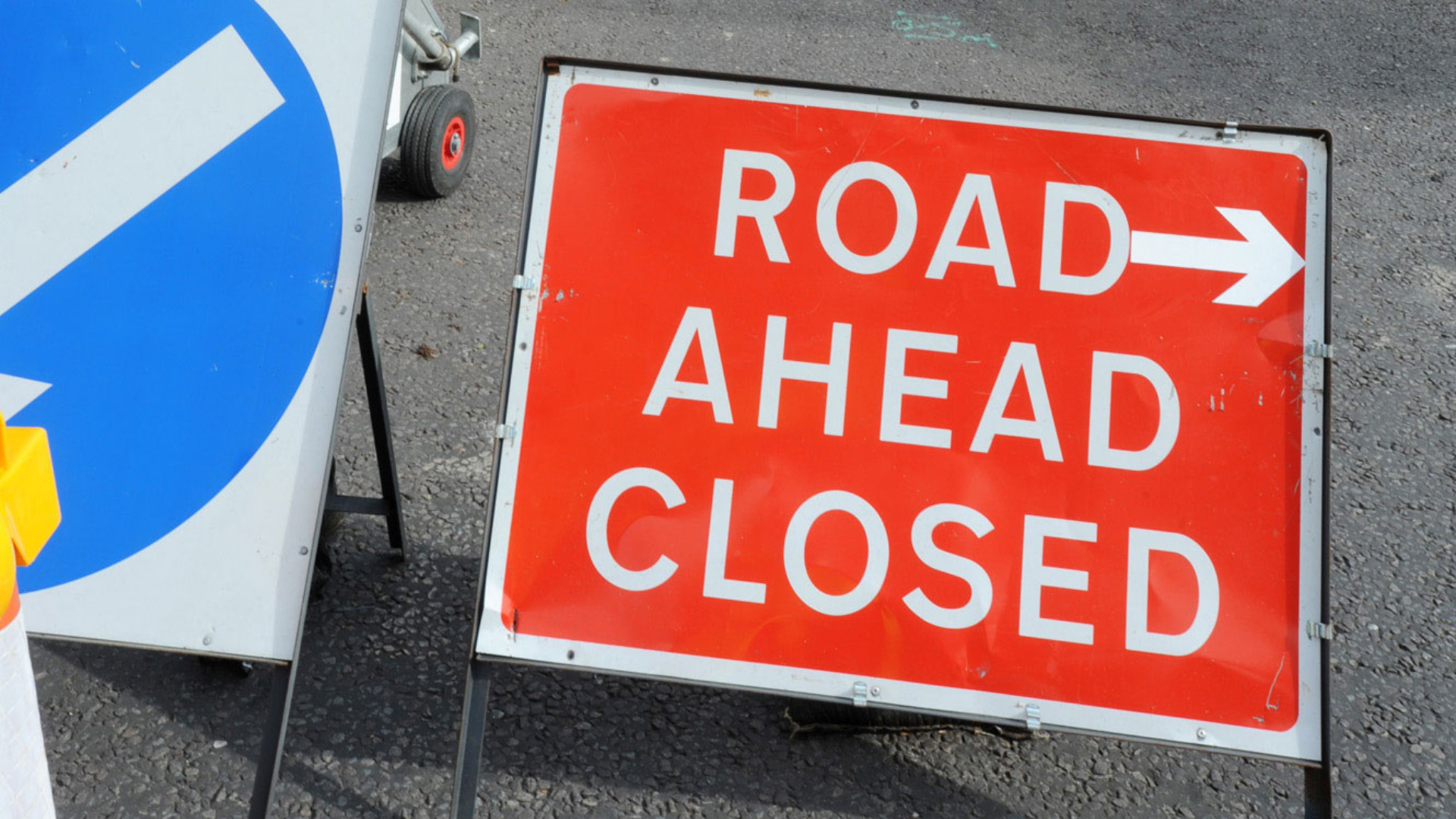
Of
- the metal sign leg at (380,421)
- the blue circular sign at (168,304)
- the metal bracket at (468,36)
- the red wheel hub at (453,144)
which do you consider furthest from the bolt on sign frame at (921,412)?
the metal bracket at (468,36)

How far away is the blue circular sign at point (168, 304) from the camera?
187cm

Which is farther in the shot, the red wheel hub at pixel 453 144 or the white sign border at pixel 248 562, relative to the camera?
the red wheel hub at pixel 453 144

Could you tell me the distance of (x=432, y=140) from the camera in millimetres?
3926

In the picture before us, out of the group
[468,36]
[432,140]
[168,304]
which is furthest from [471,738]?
[468,36]

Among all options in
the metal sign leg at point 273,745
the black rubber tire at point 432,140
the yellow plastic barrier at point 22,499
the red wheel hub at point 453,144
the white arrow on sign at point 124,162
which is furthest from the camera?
the red wheel hub at point 453,144

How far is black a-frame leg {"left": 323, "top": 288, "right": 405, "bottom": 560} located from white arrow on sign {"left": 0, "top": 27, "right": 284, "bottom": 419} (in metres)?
0.43

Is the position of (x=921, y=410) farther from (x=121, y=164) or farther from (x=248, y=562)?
(x=121, y=164)

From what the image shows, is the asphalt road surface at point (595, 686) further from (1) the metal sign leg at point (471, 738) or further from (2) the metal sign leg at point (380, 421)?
(1) the metal sign leg at point (471, 738)

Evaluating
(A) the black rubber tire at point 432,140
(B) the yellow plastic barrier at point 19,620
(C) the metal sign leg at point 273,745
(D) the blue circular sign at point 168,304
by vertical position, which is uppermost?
(A) the black rubber tire at point 432,140

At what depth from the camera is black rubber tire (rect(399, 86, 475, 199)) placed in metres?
3.91

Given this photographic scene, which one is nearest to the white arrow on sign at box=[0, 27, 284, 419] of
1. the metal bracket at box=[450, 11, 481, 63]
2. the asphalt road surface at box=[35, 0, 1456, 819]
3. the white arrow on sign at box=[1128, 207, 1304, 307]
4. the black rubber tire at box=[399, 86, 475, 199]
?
the asphalt road surface at box=[35, 0, 1456, 819]

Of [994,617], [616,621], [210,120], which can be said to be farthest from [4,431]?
[994,617]

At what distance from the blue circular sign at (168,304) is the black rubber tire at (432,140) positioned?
1963mm

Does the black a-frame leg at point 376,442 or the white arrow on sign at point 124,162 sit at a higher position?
the white arrow on sign at point 124,162
